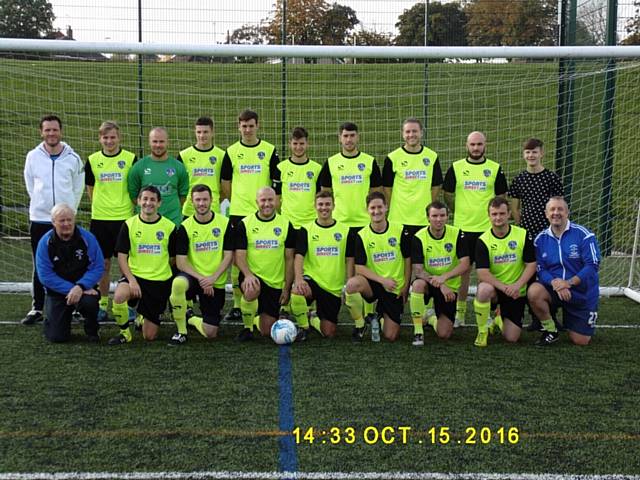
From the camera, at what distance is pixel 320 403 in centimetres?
395

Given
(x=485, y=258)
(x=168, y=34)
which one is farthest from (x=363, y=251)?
(x=168, y=34)

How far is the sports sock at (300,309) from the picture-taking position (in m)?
5.52

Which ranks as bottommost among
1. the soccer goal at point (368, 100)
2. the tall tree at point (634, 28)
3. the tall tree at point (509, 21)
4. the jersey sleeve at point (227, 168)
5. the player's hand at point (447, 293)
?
the player's hand at point (447, 293)

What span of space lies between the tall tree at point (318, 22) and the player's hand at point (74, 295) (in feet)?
16.6

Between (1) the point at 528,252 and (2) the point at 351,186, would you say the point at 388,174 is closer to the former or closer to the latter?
(2) the point at 351,186

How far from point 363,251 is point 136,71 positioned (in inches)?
205

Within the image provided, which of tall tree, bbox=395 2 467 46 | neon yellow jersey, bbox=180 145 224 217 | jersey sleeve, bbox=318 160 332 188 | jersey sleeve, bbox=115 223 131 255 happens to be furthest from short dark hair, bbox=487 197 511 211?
tall tree, bbox=395 2 467 46

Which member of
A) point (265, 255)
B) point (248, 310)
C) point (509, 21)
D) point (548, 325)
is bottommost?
point (548, 325)

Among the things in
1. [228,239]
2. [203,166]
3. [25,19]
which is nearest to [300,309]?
[228,239]

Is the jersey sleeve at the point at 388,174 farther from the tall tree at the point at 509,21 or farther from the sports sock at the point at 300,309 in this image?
the tall tree at the point at 509,21

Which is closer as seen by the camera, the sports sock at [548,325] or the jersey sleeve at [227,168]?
the sports sock at [548,325]

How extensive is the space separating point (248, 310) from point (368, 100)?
21.6 ft

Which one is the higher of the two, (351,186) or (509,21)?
(509,21)

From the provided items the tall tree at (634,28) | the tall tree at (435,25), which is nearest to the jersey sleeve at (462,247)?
the tall tree at (435,25)
